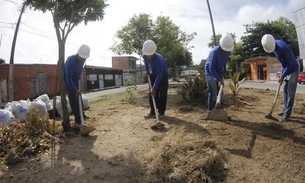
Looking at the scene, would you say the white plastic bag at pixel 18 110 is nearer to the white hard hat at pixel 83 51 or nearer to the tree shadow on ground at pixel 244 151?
the white hard hat at pixel 83 51

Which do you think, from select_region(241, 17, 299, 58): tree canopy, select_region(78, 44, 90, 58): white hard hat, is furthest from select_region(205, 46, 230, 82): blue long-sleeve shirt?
select_region(241, 17, 299, 58): tree canopy

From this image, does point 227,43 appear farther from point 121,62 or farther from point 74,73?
point 121,62

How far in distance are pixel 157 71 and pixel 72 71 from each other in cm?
164

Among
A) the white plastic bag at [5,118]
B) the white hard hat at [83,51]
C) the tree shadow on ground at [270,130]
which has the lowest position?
the tree shadow on ground at [270,130]

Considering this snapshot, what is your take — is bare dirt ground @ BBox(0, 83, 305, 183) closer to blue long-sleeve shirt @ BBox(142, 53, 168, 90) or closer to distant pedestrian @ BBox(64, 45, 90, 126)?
distant pedestrian @ BBox(64, 45, 90, 126)

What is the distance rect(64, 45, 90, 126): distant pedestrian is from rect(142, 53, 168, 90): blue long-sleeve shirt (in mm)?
1310

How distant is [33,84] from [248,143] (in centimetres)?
2513

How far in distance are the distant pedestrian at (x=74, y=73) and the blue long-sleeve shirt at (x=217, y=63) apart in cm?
229

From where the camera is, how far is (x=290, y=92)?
17.4 ft

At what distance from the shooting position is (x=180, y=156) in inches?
135

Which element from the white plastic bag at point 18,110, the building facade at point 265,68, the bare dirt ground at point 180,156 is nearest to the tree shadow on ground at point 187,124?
the bare dirt ground at point 180,156

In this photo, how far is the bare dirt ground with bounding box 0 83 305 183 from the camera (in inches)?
129

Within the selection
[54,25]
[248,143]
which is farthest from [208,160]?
[54,25]

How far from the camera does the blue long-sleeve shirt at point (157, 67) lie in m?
5.70
